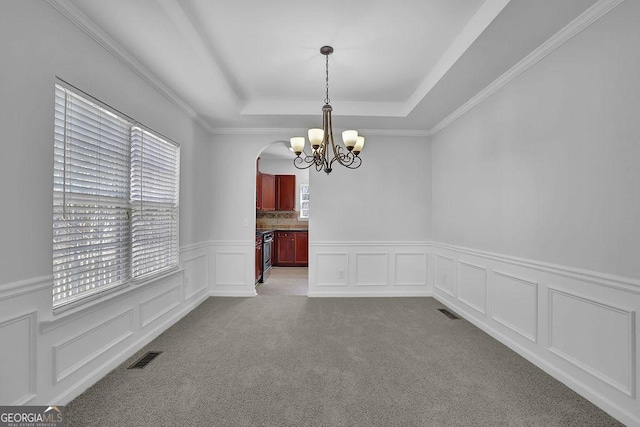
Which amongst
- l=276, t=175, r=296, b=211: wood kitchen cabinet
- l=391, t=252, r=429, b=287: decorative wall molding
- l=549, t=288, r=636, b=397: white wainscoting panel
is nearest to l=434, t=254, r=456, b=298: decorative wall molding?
l=391, t=252, r=429, b=287: decorative wall molding

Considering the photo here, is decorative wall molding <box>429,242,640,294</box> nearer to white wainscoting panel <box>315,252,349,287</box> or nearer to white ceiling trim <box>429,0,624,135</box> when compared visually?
white ceiling trim <box>429,0,624,135</box>

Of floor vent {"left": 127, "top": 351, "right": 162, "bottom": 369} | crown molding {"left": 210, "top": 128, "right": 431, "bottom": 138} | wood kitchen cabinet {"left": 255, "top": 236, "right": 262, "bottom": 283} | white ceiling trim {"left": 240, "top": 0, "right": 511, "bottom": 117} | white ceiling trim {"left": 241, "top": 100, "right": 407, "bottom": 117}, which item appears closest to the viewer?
floor vent {"left": 127, "top": 351, "right": 162, "bottom": 369}

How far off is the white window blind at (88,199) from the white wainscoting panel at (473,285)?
3.65m

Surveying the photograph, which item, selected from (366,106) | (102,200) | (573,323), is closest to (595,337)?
(573,323)

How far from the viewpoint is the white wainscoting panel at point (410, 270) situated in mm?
4816

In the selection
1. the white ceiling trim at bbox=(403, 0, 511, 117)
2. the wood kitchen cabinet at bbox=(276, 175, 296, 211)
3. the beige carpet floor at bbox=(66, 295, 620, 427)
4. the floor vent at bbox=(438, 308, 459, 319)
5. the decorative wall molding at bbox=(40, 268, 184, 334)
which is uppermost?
the white ceiling trim at bbox=(403, 0, 511, 117)

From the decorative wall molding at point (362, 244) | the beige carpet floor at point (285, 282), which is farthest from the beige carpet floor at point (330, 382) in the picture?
the beige carpet floor at point (285, 282)

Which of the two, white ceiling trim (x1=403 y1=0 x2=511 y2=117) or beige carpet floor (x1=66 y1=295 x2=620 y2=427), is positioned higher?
white ceiling trim (x1=403 y1=0 x2=511 y2=117)

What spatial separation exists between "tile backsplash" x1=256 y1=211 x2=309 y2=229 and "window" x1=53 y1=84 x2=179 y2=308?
4943 millimetres

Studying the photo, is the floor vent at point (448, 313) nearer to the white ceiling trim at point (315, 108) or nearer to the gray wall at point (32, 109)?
the white ceiling trim at point (315, 108)

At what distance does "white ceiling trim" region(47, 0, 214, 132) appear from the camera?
1975mm

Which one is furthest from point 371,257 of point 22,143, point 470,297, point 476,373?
point 22,143

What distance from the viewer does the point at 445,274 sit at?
4.37 m

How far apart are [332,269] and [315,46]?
3186mm
